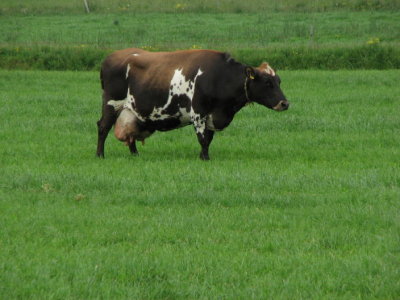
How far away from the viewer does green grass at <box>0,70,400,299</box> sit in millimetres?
7160

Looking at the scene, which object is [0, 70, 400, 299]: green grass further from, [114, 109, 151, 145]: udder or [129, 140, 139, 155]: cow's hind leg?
[114, 109, 151, 145]: udder

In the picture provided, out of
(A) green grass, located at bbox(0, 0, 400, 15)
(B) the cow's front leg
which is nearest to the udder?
(B) the cow's front leg

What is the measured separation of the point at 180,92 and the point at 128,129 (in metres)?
1.12

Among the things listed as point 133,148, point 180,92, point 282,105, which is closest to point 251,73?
point 282,105

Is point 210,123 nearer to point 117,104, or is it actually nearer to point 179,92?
point 179,92

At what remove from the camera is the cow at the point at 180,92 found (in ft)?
43.6

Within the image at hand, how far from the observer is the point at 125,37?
32688mm

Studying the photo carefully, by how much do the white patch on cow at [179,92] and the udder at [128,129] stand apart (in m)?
0.41

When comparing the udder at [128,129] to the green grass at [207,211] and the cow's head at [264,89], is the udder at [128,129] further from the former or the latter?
the cow's head at [264,89]

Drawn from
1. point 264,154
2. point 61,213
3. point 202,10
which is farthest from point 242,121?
point 202,10

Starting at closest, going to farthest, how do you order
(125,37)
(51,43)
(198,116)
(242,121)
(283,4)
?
(198,116)
(242,121)
(51,43)
(125,37)
(283,4)

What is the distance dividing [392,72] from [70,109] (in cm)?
1007

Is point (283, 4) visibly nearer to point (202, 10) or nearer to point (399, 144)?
point (202, 10)

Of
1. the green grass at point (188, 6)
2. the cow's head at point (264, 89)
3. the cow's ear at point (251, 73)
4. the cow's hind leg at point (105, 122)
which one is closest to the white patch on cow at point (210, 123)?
the cow's head at point (264, 89)
